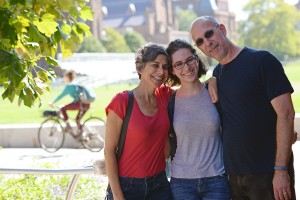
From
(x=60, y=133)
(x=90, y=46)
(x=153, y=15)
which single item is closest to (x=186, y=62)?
(x=60, y=133)

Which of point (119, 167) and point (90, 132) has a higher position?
point (119, 167)

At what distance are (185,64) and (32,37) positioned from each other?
38.2 inches

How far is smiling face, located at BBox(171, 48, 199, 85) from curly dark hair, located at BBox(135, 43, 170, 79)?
0.17ft

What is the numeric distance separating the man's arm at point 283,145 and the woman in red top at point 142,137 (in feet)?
2.12

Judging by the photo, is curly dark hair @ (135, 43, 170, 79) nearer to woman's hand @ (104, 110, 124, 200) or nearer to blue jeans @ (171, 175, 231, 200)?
woman's hand @ (104, 110, 124, 200)

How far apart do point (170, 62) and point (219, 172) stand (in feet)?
2.21

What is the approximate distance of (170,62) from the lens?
3594 millimetres

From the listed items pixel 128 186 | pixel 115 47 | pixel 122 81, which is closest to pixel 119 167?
pixel 128 186

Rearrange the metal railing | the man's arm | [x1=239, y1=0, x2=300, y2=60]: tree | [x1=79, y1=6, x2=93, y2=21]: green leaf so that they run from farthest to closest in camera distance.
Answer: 1. [x1=239, y1=0, x2=300, y2=60]: tree
2. [x1=79, y1=6, x2=93, y2=21]: green leaf
3. the metal railing
4. the man's arm

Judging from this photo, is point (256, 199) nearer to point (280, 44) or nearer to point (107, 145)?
point (107, 145)

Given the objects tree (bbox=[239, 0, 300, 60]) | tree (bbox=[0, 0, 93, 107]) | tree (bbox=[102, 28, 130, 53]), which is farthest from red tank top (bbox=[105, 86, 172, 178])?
tree (bbox=[239, 0, 300, 60])

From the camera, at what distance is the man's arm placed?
3.23m

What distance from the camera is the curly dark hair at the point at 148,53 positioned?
353 centimetres

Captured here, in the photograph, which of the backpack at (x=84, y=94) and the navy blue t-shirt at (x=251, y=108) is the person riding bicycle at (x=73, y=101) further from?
the navy blue t-shirt at (x=251, y=108)
